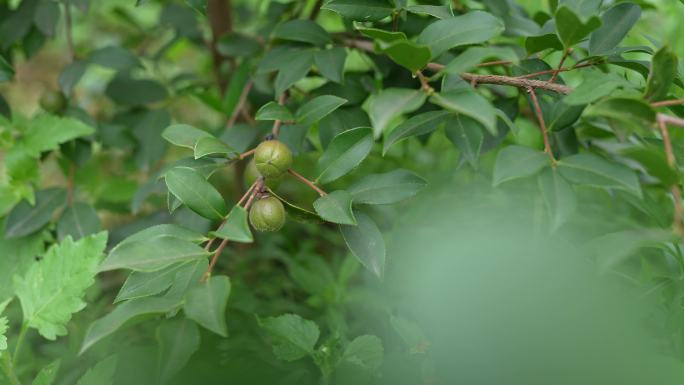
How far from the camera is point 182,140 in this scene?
0.93m

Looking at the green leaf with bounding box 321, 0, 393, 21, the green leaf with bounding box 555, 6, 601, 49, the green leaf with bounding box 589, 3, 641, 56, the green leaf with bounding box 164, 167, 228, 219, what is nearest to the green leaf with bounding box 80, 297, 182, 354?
the green leaf with bounding box 164, 167, 228, 219

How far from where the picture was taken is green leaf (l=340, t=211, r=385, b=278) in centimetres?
87

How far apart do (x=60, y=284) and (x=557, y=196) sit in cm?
75

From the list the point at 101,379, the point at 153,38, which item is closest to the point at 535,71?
the point at 101,379

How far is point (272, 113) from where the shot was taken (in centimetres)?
96

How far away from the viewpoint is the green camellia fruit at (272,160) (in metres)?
0.88

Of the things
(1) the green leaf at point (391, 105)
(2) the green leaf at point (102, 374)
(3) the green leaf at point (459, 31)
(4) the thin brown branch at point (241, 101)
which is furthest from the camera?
(4) the thin brown branch at point (241, 101)

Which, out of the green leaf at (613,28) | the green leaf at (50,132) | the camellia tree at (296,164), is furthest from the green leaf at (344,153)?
the green leaf at (50,132)

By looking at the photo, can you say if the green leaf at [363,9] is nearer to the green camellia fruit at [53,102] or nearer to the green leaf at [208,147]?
the green leaf at [208,147]

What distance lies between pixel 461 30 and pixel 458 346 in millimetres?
404

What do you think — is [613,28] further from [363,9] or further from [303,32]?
[303,32]

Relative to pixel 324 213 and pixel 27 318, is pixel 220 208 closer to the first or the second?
pixel 324 213

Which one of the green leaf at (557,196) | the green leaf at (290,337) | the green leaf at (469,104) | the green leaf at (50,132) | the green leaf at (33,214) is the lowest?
the green leaf at (290,337)

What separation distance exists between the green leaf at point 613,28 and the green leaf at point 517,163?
0.23m
